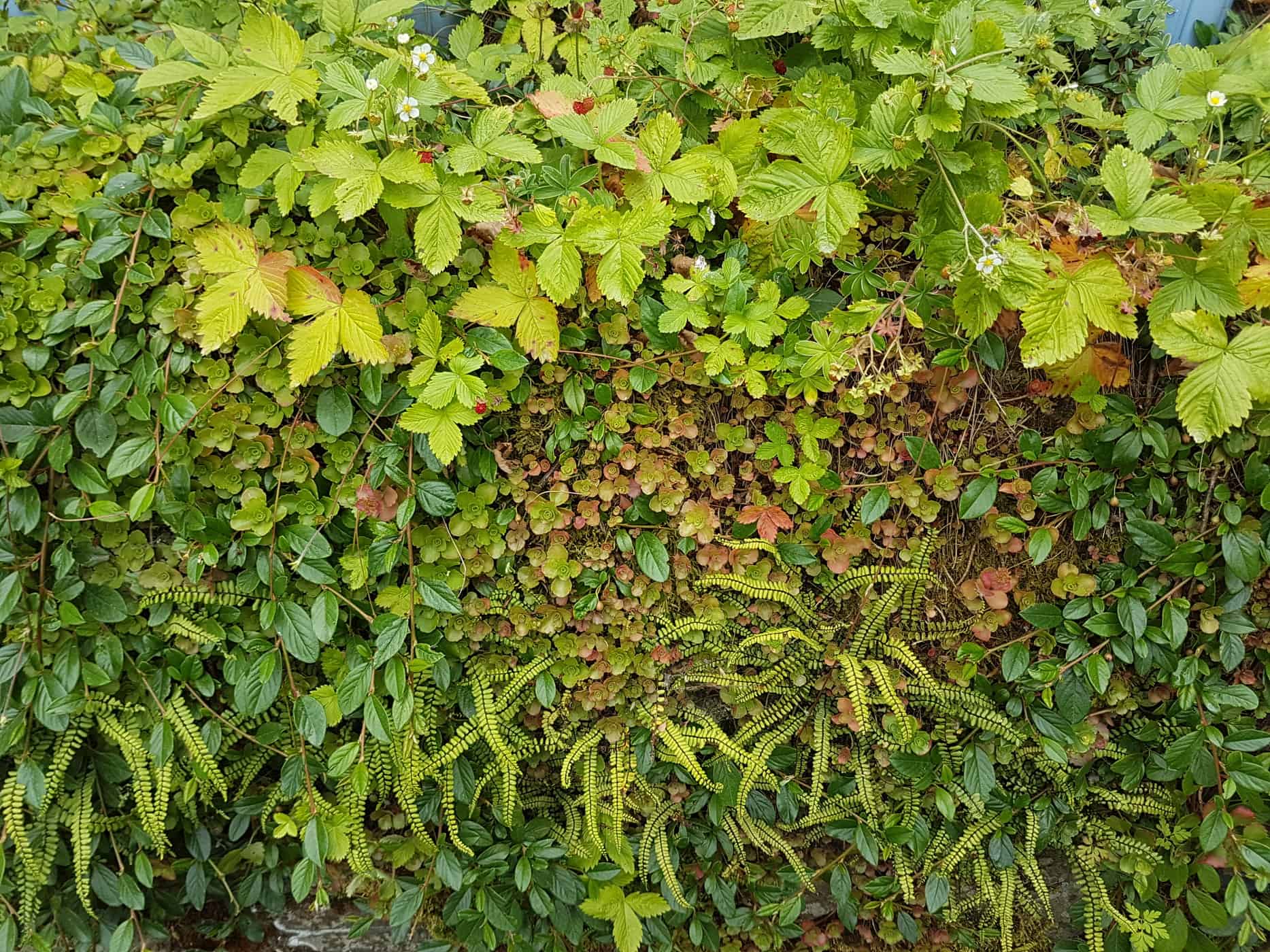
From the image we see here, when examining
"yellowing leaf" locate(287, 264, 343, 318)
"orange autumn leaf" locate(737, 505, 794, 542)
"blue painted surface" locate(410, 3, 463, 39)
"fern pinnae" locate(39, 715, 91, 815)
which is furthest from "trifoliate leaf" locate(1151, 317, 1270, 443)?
"fern pinnae" locate(39, 715, 91, 815)

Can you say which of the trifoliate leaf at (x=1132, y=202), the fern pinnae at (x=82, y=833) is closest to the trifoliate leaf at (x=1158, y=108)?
the trifoliate leaf at (x=1132, y=202)

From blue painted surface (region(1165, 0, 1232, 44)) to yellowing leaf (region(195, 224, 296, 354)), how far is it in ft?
9.36

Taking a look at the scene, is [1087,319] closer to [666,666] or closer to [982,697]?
[982,697]

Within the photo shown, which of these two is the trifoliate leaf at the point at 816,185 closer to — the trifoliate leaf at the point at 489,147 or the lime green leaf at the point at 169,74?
the trifoliate leaf at the point at 489,147

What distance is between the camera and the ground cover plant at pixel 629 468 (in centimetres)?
195

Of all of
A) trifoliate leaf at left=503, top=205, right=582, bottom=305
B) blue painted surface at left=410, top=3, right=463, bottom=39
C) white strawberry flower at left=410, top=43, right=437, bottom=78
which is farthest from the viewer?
blue painted surface at left=410, top=3, right=463, bottom=39

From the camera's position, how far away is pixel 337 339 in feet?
6.23

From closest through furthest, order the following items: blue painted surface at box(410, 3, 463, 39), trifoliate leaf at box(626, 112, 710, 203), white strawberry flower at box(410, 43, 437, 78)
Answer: white strawberry flower at box(410, 43, 437, 78) → trifoliate leaf at box(626, 112, 710, 203) → blue painted surface at box(410, 3, 463, 39)

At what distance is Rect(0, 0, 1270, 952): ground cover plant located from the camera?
6.40 ft

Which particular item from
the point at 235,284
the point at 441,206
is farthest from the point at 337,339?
the point at 441,206

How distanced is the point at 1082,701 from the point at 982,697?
25 centimetres

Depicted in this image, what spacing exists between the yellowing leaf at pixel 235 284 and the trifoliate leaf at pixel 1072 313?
177 cm

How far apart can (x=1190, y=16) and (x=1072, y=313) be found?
1.57m

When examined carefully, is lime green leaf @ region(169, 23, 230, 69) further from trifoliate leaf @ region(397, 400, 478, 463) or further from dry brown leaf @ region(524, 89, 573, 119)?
trifoliate leaf @ region(397, 400, 478, 463)
